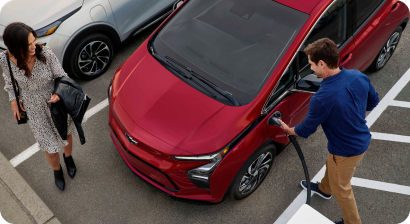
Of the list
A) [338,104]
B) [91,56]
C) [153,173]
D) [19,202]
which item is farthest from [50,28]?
[338,104]

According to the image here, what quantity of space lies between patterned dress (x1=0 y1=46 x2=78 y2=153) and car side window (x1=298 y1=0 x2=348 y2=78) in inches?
96.7

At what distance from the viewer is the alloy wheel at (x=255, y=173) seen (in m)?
3.75

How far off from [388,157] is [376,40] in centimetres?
147

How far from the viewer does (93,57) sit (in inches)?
207

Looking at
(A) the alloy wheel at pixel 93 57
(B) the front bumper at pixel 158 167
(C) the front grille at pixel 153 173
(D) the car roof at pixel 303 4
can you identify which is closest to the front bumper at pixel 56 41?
(A) the alloy wheel at pixel 93 57

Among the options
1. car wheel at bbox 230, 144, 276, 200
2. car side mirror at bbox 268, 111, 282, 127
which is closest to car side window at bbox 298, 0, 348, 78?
car side mirror at bbox 268, 111, 282, 127

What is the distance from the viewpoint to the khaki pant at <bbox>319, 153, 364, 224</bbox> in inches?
129

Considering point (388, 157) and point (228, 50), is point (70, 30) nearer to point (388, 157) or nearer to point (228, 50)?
point (228, 50)

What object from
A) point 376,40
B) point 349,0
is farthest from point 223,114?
point 376,40

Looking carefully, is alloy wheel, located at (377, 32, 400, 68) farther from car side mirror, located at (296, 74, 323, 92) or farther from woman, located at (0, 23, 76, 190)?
woman, located at (0, 23, 76, 190)

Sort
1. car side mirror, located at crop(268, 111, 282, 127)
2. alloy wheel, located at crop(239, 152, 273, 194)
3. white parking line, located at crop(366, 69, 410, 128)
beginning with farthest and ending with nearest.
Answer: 1. white parking line, located at crop(366, 69, 410, 128)
2. alloy wheel, located at crop(239, 152, 273, 194)
3. car side mirror, located at crop(268, 111, 282, 127)

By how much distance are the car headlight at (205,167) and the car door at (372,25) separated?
84.1 inches

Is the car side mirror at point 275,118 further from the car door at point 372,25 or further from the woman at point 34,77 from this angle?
the woman at point 34,77

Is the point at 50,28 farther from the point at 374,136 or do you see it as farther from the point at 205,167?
the point at 374,136
